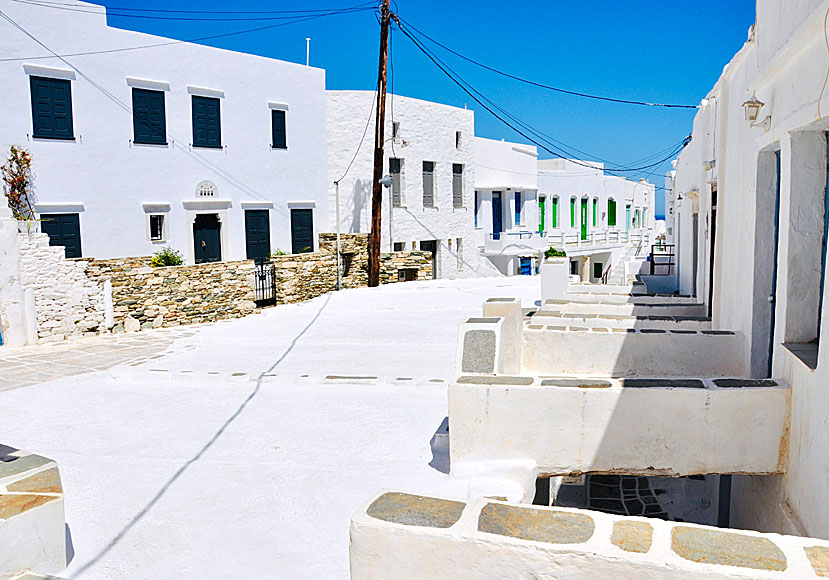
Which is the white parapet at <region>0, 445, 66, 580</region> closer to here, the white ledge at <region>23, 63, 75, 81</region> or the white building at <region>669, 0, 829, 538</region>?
the white building at <region>669, 0, 829, 538</region>

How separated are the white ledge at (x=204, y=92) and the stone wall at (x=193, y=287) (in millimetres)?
4755

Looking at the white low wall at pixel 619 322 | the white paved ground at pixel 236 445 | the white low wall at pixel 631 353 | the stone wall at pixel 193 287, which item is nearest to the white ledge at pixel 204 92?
the stone wall at pixel 193 287

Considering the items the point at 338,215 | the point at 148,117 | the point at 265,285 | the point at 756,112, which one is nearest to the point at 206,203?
the point at 148,117

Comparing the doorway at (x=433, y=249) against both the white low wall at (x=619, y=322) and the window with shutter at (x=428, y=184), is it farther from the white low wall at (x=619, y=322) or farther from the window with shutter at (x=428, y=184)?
the white low wall at (x=619, y=322)

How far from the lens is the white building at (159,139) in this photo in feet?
47.6

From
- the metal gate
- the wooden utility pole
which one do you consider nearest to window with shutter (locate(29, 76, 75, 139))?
the metal gate

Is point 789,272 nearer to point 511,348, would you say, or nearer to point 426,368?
point 511,348

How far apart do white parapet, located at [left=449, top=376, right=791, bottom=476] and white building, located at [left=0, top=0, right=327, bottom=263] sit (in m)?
13.4

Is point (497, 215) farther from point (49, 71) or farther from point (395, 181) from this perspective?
point (49, 71)

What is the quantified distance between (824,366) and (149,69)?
646 inches

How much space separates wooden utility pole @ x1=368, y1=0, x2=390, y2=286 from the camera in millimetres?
20781

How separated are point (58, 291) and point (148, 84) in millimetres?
6218

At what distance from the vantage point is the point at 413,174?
79.8ft

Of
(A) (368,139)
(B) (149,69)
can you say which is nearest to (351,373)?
(B) (149,69)
